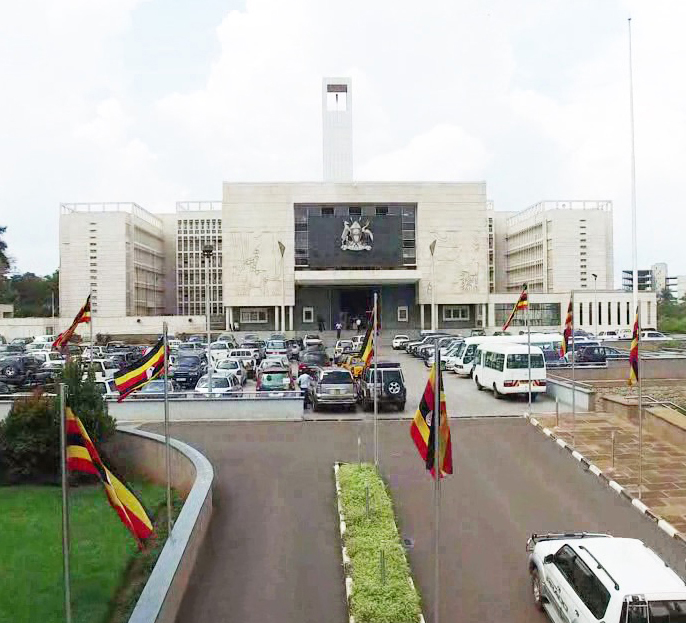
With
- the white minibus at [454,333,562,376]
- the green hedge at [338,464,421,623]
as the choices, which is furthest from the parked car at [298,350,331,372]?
the green hedge at [338,464,421,623]

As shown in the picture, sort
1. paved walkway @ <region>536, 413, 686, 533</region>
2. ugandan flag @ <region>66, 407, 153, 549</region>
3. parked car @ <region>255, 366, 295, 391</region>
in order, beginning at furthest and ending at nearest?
parked car @ <region>255, 366, 295, 391</region>, paved walkway @ <region>536, 413, 686, 533</region>, ugandan flag @ <region>66, 407, 153, 549</region>

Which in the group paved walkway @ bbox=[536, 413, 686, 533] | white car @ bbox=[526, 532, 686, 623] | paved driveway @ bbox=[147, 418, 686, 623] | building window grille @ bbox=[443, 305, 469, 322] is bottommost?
paved driveway @ bbox=[147, 418, 686, 623]

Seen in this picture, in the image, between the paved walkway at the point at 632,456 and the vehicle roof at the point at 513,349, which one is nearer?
the paved walkway at the point at 632,456

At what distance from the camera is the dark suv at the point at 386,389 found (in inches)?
856

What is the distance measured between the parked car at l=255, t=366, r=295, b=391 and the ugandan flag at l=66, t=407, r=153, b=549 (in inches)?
632

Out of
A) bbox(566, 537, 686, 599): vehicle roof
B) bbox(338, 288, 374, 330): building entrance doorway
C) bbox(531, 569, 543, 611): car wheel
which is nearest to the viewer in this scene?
bbox(566, 537, 686, 599): vehicle roof

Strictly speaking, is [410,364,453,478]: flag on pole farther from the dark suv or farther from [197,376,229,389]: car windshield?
[197,376,229,389]: car windshield

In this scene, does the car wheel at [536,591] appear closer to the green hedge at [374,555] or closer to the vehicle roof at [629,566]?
the vehicle roof at [629,566]

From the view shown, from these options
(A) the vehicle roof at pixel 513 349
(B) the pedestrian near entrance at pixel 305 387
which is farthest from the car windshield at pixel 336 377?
(A) the vehicle roof at pixel 513 349

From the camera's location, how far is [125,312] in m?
75.8

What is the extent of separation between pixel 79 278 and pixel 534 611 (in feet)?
244

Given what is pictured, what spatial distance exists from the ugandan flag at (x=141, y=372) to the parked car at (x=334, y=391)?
999cm

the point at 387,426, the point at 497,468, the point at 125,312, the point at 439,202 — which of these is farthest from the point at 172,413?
the point at 125,312

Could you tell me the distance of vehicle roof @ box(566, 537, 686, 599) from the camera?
696 centimetres
